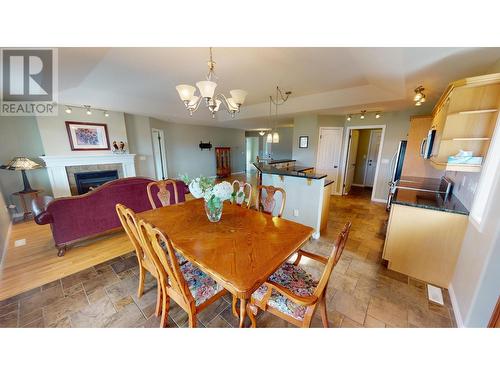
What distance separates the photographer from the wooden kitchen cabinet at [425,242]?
1715 mm

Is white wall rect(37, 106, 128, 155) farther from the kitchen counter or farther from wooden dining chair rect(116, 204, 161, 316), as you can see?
the kitchen counter

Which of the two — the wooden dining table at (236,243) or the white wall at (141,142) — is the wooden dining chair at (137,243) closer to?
the wooden dining table at (236,243)

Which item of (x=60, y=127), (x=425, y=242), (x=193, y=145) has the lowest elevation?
(x=425, y=242)

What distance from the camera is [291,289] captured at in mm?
1229

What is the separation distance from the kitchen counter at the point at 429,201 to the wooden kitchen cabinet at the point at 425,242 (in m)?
0.05

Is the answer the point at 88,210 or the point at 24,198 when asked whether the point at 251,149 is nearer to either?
the point at 24,198

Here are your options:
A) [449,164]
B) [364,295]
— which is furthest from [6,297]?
[449,164]

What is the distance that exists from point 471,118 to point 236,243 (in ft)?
7.58

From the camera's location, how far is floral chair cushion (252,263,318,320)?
3.68ft

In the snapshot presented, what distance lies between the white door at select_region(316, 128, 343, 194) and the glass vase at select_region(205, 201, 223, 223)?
4.19 m

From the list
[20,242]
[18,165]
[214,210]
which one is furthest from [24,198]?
[214,210]

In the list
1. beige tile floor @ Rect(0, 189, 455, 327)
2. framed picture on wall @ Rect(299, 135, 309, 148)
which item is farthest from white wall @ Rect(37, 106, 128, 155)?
framed picture on wall @ Rect(299, 135, 309, 148)
